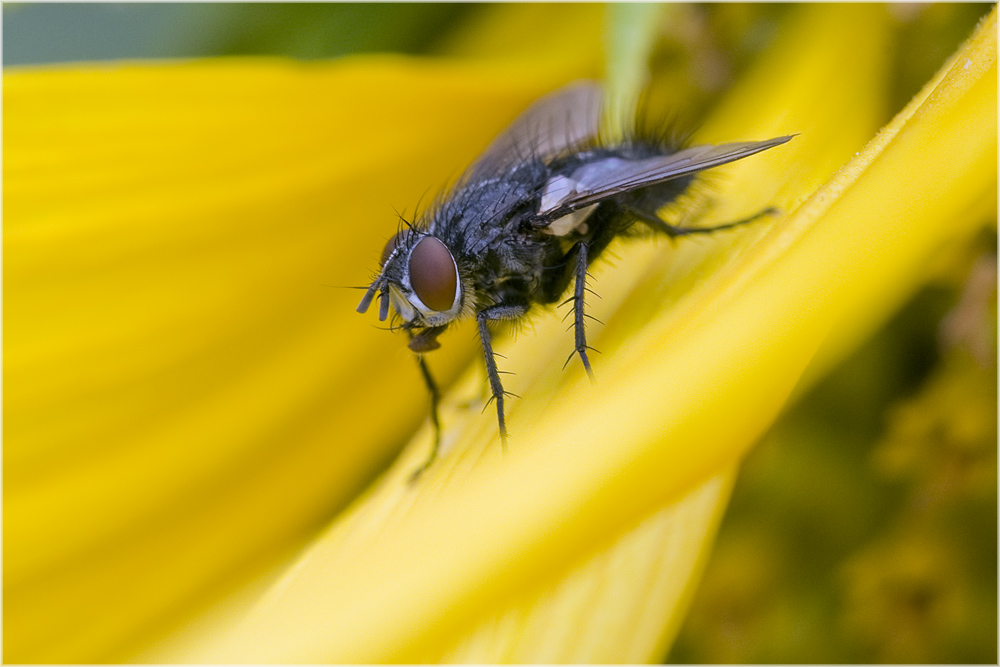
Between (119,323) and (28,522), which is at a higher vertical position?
(119,323)

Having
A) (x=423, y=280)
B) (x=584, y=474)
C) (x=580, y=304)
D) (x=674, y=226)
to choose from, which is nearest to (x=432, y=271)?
(x=423, y=280)

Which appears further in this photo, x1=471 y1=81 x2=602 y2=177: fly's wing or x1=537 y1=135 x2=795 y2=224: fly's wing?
x1=471 y1=81 x2=602 y2=177: fly's wing

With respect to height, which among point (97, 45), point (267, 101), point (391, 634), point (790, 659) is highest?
point (97, 45)

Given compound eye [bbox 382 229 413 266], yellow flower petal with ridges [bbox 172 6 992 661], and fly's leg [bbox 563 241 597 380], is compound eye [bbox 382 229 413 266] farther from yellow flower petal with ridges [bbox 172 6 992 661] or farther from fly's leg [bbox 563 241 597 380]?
yellow flower petal with ridges [bbox 172 6 992 661]

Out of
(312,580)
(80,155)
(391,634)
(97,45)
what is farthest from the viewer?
(97,45)

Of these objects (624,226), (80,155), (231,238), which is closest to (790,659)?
(624,226)

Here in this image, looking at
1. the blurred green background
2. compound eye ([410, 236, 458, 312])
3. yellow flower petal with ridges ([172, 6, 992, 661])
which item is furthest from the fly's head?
the blurred green background

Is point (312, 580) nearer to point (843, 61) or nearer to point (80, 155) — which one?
point (80, 155)
